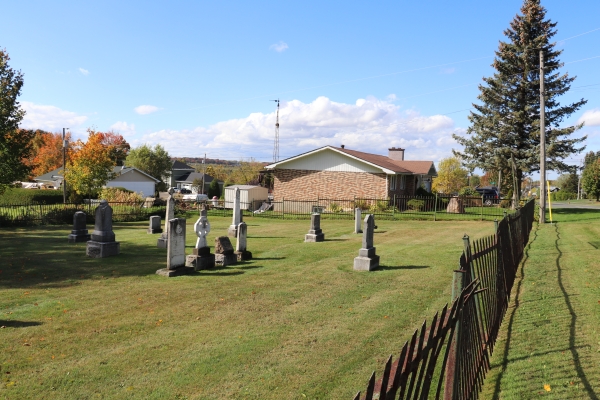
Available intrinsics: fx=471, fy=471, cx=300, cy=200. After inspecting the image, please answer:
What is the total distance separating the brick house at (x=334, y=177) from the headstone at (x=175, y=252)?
23.6 m

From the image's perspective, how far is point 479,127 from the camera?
37031 millimetres

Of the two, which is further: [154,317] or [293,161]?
[293,161]

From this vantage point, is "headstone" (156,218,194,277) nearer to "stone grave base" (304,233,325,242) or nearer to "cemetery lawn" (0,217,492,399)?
"cemetery lawn" (0,217,492,399)

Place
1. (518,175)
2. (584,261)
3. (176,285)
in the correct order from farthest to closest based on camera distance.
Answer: (518,175) → (584,261) → (176,285)

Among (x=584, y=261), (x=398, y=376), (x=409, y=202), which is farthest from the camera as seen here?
(x=409, y=202)

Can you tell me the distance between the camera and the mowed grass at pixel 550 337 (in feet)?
16.1

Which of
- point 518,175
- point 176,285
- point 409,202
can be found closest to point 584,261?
→ point 176,285

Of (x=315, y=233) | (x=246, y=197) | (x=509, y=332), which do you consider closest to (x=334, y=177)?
(x=246, y=197)

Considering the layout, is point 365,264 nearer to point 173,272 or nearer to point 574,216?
point 173,272

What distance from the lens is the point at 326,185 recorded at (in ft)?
119

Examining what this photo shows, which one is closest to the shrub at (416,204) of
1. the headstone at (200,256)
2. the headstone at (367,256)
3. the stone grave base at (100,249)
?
the headstone at (367,256)

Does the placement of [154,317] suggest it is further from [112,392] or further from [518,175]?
[518,175]

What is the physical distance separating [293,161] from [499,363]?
3208cm

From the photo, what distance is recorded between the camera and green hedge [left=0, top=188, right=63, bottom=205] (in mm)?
40422
